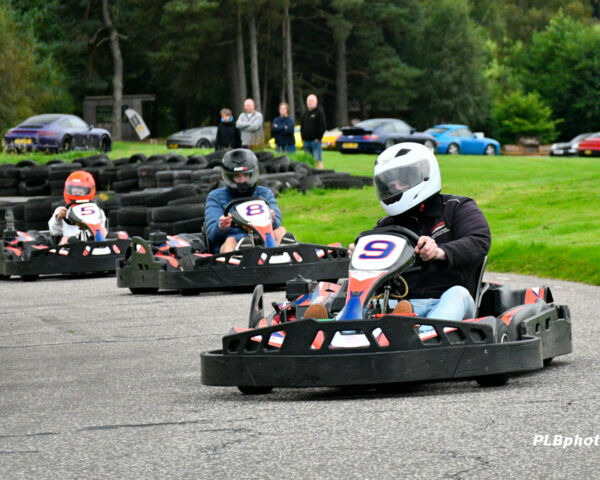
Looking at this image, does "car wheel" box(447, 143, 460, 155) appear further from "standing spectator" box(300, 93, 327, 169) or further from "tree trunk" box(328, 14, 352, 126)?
"standing spectator" box(300, 93, 327, 169)

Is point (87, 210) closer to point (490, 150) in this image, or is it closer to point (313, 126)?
point (313, 126)

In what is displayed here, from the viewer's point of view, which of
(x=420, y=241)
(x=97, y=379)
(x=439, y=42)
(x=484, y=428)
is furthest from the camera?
(x=439, y=42)

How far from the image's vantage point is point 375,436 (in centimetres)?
460

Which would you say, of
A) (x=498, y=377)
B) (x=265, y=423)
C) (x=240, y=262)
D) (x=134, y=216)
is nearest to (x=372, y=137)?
(x=134, y=216)

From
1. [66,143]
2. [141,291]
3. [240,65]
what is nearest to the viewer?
[141,291]

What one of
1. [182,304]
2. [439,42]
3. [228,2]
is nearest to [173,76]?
[228,2]

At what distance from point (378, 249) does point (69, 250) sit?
870 centimetres

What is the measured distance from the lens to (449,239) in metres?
6.55

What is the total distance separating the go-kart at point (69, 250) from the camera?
1421 cm

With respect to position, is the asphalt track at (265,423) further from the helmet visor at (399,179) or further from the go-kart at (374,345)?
the helmet visor at (399,179)

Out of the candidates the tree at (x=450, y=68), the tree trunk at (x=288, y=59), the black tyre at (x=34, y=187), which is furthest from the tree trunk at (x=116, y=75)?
the black tyre at (x=34, y=187)

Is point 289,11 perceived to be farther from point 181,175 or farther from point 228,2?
point 181,175

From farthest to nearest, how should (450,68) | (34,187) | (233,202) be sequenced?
1. (450,68)
2. (34,187)
3. (233,202)

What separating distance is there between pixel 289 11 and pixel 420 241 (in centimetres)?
5023
